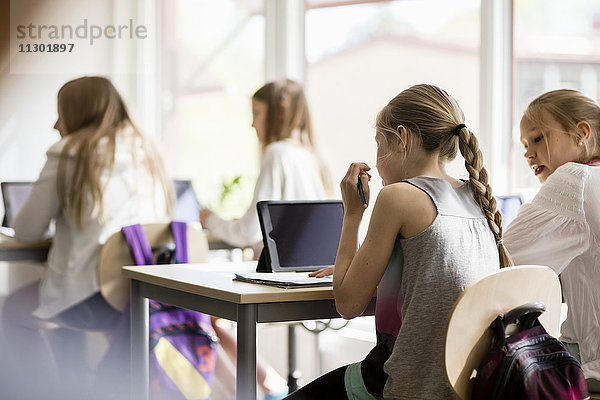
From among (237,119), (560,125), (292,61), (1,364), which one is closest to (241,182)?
(237,119)

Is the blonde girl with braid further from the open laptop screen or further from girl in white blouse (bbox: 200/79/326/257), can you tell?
girl in white blouse (bbox: 200/79/326/257)

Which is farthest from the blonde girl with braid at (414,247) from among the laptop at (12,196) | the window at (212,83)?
the window at (212,83)

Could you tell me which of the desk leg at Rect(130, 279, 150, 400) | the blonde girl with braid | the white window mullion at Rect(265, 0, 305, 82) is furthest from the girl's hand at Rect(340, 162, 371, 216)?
the white window mullion at Rect(265, 0, 305, 82)

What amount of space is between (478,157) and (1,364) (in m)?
2.41

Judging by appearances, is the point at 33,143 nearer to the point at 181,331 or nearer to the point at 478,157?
the point at 181,331

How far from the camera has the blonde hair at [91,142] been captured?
2.77 metres

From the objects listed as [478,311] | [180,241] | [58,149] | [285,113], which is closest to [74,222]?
[58,149]

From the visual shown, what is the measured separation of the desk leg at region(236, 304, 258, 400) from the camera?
5.78 feet

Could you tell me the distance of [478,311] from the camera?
4.70 ft

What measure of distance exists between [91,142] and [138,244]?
39cm

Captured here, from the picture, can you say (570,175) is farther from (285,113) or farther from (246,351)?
(285,113)

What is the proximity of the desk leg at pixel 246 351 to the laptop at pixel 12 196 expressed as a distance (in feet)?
6.20

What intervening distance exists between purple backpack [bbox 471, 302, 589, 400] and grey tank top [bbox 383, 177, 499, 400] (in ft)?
0.28

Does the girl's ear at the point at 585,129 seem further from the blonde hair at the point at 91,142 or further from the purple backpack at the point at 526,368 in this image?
the blonde hair at the point at 91,142
